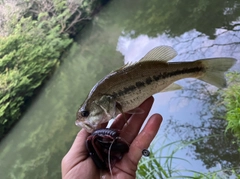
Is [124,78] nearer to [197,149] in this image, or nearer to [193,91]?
[197,149]

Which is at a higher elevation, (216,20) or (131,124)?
(131,124)

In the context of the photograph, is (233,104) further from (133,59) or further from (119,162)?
(133,59)

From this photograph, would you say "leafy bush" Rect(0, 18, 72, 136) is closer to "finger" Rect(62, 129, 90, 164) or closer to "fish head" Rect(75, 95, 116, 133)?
"finger" Rect(62, 129, 90, 164)

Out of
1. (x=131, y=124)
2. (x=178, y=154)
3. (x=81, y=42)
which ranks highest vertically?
(x=131, y=124)

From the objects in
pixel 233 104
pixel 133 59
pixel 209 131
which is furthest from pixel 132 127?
pixel 133 59

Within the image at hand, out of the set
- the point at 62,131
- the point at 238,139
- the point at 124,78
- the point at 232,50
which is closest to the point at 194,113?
the point at 238,139

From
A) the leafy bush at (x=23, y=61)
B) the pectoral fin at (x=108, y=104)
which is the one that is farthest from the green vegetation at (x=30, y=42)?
the pectoral fin at (x=108, y=104)

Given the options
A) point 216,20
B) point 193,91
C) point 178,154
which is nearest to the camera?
point 178,154
